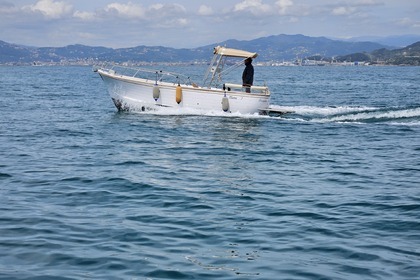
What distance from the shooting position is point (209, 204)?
478 inches

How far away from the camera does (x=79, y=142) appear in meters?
21.0

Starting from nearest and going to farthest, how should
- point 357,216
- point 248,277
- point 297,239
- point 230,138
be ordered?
1. point 248,277
2. point 297,239
3. point 357,216
4. point 230,138

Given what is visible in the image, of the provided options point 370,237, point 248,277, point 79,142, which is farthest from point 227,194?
point 79,142

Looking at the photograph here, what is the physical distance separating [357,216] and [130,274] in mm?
5320

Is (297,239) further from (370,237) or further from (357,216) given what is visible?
(357,216)

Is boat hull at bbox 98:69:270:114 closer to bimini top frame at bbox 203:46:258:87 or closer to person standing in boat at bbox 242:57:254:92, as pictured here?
person standing in boat at bbox 242:57:254:92

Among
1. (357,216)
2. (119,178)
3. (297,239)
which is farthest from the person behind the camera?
(119,178)

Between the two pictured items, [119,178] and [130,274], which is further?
[119,178]

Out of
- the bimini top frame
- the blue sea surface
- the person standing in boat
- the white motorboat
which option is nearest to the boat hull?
the white motorboat

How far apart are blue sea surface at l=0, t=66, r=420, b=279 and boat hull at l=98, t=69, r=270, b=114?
4.83 metres

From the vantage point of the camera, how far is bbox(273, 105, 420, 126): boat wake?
91.2ft

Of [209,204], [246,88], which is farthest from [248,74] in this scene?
[209,204]

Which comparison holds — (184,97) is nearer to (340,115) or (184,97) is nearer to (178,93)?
(178,93)

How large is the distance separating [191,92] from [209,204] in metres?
17.0
